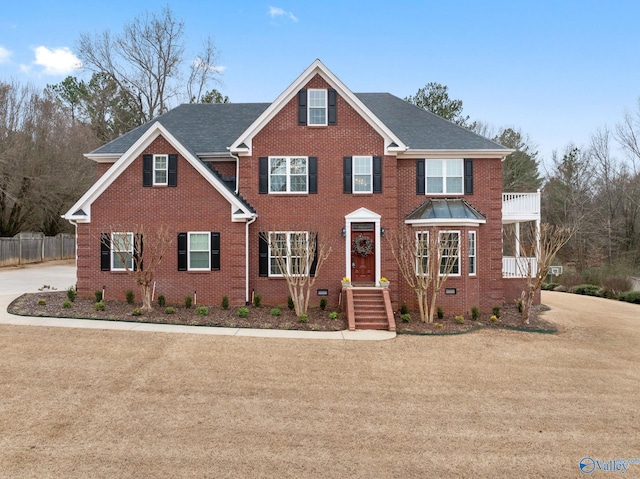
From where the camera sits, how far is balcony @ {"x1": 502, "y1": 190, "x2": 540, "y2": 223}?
1695 cm

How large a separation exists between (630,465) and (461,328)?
26.1 feet

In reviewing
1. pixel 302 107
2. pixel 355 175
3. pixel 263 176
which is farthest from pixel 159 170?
pixel 355 175

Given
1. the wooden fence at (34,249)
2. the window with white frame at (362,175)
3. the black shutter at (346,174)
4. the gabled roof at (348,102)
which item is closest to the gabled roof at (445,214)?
the gabled roof at (348,102)

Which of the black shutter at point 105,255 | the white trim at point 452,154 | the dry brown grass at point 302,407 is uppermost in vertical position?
the white trim at point 452,154

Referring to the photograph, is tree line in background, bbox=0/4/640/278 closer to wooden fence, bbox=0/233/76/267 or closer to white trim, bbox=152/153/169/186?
wooden fence, bbox=0/233/76/267

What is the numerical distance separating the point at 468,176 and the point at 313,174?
645 cm

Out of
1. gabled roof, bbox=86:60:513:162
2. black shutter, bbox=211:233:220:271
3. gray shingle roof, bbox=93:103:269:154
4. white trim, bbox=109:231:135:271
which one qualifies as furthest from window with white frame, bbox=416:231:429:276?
white trim, bbox=109:231:135:271

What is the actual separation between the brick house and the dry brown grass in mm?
4341

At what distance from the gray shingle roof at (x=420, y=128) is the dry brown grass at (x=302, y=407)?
8572 millimetres

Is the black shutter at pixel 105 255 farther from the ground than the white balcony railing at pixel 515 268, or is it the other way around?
the black shutter at pixel 105 255

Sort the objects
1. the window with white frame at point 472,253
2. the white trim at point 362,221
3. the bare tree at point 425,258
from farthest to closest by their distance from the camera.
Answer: the window with white frame at point 472,253
the white trim at point 362,221
the bare tree at point 425,258

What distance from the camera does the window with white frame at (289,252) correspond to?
14203 millimetres

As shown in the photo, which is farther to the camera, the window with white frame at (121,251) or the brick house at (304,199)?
the brick house at (304,199)

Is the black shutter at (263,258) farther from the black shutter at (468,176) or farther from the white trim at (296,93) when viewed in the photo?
the black shutter at (468,176)
